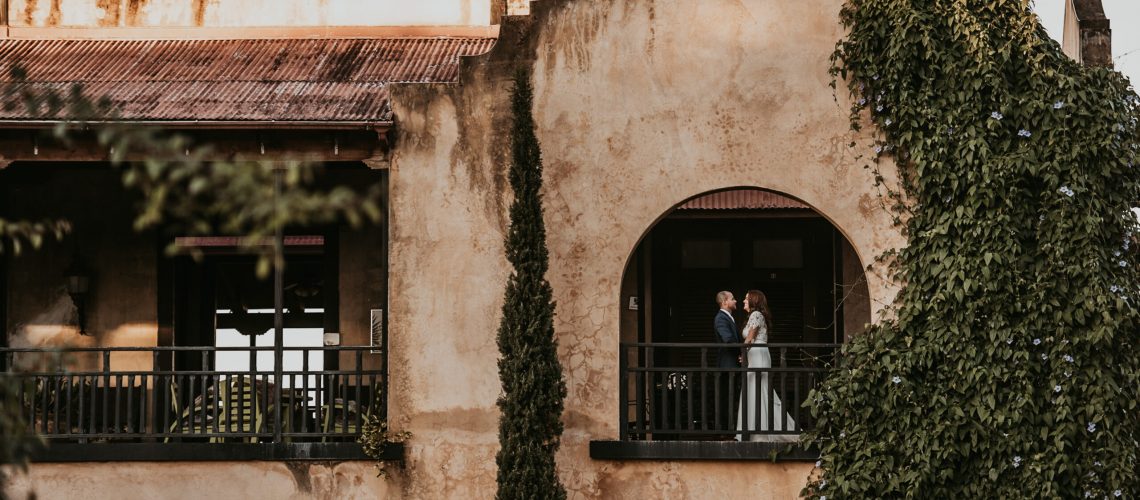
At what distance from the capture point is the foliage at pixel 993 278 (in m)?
Result: 10.4

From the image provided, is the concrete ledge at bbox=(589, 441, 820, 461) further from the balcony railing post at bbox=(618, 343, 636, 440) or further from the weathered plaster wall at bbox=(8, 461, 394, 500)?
the weathered plaster wall at bbox=(8, 461, 394, 500)

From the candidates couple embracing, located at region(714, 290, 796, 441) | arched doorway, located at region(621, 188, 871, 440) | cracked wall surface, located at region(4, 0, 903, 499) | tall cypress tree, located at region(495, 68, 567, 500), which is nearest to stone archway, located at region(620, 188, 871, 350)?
arched doorway, located at region(621, 188, 871, 440)

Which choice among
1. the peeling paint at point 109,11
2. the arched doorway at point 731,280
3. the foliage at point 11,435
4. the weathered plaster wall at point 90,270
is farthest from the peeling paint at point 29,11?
the foliage at point 11,435

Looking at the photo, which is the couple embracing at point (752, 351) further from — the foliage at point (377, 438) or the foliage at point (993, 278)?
the foliage at point (377, 438)

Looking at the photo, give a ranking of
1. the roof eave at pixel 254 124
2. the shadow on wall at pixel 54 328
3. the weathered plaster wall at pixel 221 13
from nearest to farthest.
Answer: the roof eave at pixel 254 124 < the shadow on wall at pixel 54 328 < the weathered plaster wall at pixel 221 13

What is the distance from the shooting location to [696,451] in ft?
36.3

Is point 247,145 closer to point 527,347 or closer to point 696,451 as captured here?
point 527,347

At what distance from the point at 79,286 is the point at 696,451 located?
7023mm

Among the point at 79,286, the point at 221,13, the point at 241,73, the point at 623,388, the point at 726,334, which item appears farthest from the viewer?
the point at 221,13

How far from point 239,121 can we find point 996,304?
6218 millimetres

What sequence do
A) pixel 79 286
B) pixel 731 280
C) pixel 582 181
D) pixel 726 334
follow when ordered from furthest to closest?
1. pixel 731 280
2. pixel 79 286
3. pixel 726 334
4. pixel 582 181

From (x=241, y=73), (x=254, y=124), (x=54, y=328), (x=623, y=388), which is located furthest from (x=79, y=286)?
(x=623, y=388)

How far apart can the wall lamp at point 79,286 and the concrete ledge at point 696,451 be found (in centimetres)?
624

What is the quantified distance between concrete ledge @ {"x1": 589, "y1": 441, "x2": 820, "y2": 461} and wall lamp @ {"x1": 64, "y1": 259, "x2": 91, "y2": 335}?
624 cm
